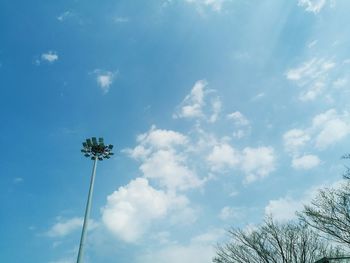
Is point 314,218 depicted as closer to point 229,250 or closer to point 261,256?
point 261,256

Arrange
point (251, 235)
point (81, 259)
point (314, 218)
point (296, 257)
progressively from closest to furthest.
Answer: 1. point (81, 259)
2. point (314, 218)
3. point (296, 257)
4. point (251, 235)

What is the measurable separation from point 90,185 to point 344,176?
15.1m

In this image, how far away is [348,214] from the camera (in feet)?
57.7

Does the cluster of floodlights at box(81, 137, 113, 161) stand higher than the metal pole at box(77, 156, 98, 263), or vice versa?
the cluster of floodlights at box(81, 137, 113, 161)

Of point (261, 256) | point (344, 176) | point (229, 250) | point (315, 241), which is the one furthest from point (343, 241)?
point (229, 250)

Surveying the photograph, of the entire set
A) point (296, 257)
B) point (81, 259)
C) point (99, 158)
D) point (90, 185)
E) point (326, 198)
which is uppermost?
point (99, 158)

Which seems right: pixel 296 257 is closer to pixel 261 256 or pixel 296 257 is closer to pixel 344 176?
pixel 261 256

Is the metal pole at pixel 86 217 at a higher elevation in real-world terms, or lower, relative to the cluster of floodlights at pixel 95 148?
lower

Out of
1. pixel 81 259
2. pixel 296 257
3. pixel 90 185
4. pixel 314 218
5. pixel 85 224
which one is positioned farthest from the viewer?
pixel 296 257

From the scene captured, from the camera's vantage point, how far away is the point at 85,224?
14.8 meters

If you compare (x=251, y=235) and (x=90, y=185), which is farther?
(x=251, y=235)

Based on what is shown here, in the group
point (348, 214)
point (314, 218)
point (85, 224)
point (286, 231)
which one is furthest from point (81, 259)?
point (286, 231)

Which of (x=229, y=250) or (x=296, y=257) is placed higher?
(x=229, y=250)

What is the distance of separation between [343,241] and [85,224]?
1512 centimetres
